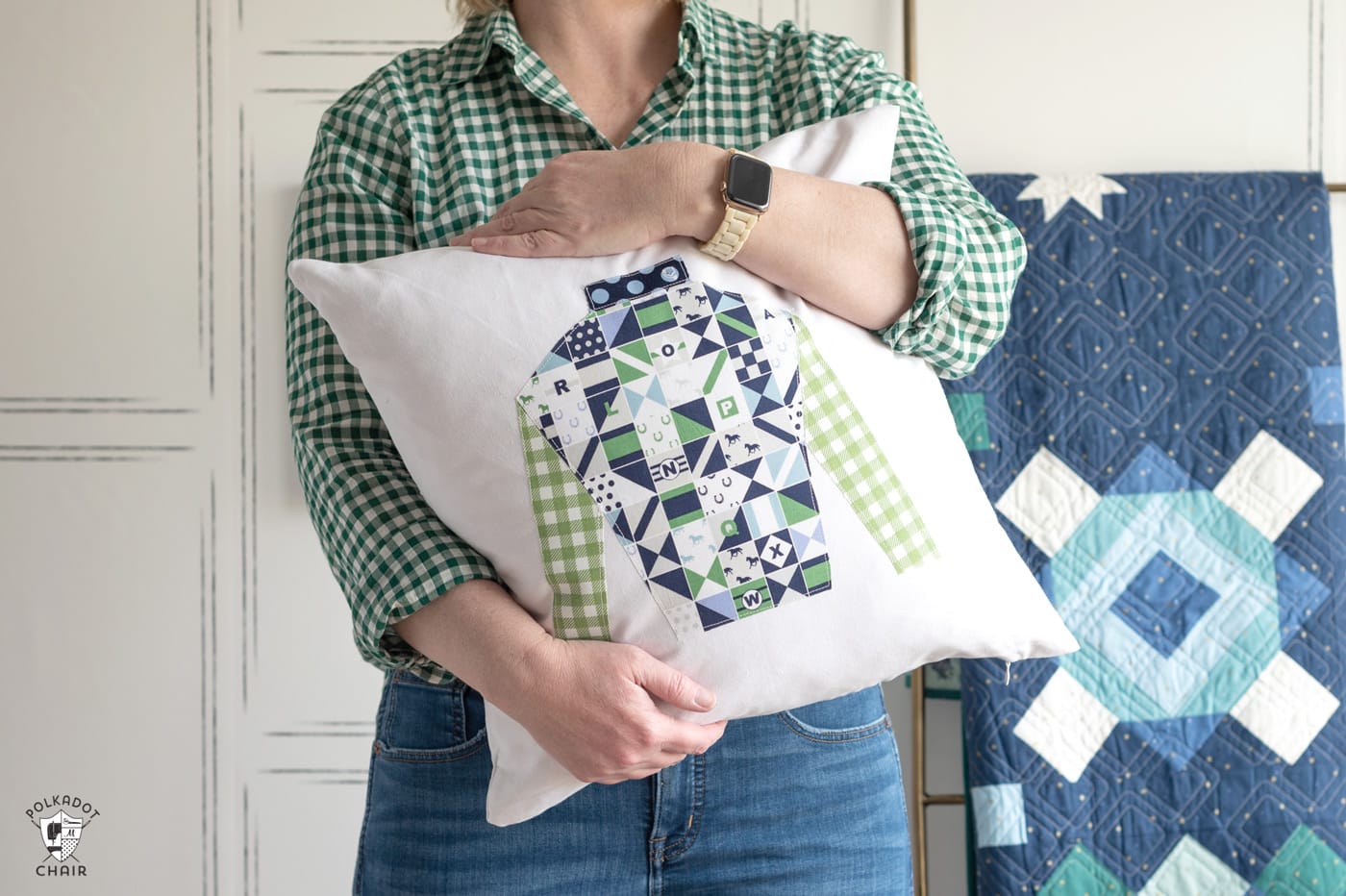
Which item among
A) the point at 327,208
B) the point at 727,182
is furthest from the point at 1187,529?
the point at 327,208

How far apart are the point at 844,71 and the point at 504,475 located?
470mm

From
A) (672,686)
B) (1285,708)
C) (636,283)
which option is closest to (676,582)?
(672,686)

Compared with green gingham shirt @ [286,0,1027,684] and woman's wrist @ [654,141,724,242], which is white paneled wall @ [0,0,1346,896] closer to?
green gingham shirt @ [286,0,1027,684]

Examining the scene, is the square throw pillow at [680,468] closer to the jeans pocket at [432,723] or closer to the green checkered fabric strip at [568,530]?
the green checkered fabric strip at [568,530]

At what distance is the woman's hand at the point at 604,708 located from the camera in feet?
2.07

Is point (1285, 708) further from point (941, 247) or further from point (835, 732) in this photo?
point (941, 247)

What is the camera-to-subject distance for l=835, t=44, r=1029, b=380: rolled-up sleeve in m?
0.71

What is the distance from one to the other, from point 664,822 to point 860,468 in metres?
0.32

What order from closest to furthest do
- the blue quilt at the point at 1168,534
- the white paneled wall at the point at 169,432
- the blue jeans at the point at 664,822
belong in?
the blue jeans at the point at 664,822 < the blue quilt at the point at 1168,534 < the white paneled wall at the point at 169,432

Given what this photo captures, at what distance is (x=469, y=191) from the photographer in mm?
817

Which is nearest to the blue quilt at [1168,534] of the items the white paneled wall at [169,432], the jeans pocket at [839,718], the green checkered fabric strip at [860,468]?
the white paneled wall at [169,432]

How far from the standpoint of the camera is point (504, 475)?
0.66 m

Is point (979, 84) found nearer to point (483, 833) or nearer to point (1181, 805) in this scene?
point (1181, 805)

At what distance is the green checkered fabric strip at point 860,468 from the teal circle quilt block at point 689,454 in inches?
0.4
